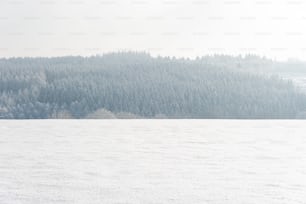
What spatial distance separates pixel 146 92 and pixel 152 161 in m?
2.84

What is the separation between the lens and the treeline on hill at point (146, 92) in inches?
302

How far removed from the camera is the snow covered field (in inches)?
135

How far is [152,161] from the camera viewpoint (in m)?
4.93

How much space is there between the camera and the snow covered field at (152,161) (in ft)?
11.3

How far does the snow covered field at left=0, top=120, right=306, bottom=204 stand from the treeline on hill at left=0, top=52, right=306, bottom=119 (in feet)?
0.79

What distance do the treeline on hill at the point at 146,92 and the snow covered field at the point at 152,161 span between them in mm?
241

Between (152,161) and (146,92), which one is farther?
(146,92)

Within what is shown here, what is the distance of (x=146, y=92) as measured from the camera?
25.2 ft

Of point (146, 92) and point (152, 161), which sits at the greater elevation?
point (152, 161)

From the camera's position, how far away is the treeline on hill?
7668 millimetres

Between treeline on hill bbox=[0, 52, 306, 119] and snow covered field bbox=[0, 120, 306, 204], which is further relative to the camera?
treeline on hill bbox=[0, 52, 306, 119]

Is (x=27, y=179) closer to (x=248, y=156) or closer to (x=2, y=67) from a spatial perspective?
(x=248, y=156)

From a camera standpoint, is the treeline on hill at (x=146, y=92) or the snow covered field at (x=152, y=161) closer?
the snow covered field at (x=152, y=161)

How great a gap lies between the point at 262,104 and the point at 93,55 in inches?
112
